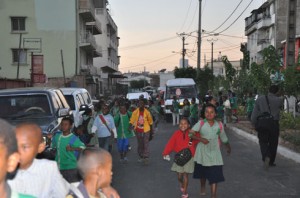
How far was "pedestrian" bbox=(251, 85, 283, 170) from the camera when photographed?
34.9 feet

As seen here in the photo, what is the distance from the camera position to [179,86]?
30.8 metres

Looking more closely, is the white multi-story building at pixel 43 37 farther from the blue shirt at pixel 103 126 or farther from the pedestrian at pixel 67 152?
the pedestrian at pixel 67 152

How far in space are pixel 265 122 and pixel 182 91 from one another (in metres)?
A: 19.9

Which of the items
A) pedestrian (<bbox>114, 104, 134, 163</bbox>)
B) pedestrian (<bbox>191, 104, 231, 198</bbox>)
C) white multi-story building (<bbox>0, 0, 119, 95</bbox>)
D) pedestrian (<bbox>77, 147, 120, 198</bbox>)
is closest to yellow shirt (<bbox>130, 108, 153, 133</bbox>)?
pedestrian (<bbox>114, 104, 134, 163</bbox>)

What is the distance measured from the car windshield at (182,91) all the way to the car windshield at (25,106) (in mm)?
20802

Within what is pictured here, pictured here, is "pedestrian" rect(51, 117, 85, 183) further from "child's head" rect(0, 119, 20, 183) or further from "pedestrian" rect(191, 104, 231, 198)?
"child's head" rect(0, 119, 20, 183)

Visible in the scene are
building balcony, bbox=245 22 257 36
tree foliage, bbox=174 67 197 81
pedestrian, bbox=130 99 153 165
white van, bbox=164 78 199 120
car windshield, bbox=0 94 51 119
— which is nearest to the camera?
car windshield, bbox=0 94 51 119

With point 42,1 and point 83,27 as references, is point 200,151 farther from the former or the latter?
point 83,27

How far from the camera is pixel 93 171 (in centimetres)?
320

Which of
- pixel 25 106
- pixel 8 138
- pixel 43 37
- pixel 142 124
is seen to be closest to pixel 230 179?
pixel 142 124

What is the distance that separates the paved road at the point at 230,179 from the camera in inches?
327

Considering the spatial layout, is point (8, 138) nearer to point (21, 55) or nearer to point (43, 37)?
point (21, 55)

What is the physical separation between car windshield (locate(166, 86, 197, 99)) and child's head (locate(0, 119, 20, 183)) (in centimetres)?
2799

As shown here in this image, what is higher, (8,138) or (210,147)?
(8,138)
